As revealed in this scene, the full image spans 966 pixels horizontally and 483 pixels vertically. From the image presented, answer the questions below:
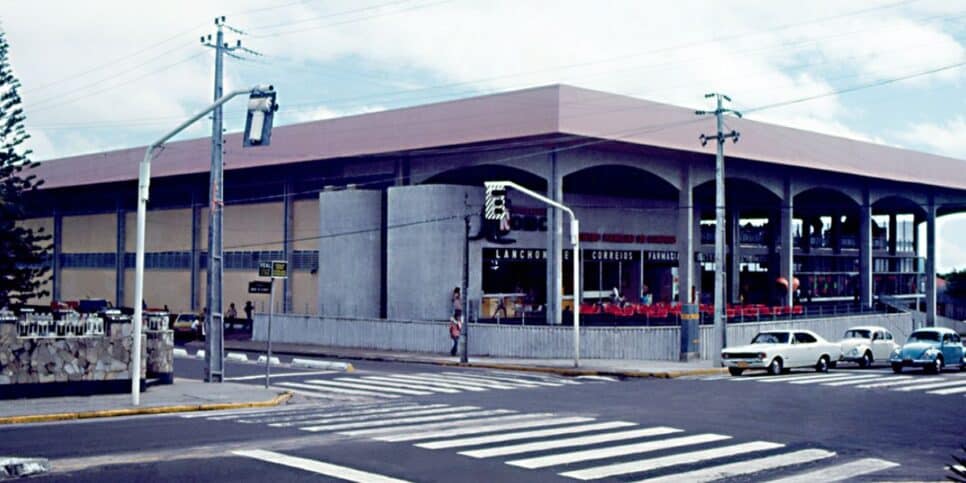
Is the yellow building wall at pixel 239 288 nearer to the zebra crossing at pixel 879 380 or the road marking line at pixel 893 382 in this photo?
the zebra crossing at pixel 879 380

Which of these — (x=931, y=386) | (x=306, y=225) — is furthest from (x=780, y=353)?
(x=306, y=225)

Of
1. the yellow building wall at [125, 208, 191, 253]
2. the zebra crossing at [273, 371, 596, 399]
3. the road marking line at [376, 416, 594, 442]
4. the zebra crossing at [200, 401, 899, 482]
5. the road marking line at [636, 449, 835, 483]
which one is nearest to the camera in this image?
the road marking line at [636, 449, 835, 483]

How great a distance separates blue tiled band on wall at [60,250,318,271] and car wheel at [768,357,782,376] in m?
30.0

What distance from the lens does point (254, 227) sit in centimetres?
6097

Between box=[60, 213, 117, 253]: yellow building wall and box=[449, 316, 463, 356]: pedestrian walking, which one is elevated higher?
box=[60, 213, 117, 253]: yellow building wall

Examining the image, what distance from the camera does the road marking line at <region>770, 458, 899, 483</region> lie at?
44.5 ft

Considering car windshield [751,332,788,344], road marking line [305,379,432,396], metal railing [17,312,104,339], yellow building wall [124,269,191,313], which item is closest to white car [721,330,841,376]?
car windshield [751,332,788,344]

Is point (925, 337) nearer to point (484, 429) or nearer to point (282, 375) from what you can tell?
point (282, 375)

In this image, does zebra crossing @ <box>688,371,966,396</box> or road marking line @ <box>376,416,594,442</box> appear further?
zebra crossing @ <box>688,371,966,396</box>

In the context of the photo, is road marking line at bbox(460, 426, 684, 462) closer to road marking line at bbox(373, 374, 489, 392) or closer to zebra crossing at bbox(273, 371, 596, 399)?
zebra crossing at bbox(273, 371, 596, 399)

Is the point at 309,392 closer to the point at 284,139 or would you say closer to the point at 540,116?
the point at 540,116

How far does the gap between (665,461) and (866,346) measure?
80.1 ft

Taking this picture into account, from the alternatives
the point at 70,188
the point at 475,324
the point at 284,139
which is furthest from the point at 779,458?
the point at 70,188

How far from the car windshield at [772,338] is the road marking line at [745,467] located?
18.1 meters
